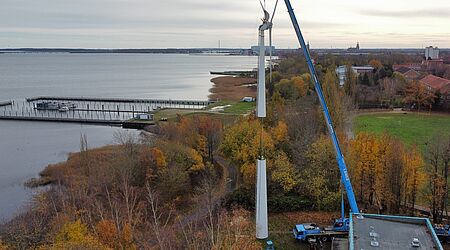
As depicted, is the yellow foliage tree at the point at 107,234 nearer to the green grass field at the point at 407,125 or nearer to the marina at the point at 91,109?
the green grass field at the point at 407,125

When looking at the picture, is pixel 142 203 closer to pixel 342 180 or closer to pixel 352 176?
pixel 342 180


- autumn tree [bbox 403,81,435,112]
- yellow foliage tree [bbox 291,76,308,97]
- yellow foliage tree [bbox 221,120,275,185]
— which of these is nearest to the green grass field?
autumn tree [bbox 403,81,435,112]

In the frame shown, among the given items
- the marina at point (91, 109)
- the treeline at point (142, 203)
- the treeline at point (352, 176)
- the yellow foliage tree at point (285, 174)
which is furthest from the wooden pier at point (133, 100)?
the yellow foliage tree at point (285, 174)

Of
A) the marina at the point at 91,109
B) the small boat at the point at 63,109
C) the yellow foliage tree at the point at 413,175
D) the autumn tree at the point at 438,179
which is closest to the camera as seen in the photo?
the autumn tree at the point at 438,179

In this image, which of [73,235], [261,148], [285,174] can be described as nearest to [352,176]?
[285,174]

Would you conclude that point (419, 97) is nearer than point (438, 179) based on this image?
No

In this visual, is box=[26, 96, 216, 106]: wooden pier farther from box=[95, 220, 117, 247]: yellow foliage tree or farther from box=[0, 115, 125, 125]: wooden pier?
box=[95, 220, 117, 247]: yellow foliage tree

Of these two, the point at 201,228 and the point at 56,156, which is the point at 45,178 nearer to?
the point at 56,156
